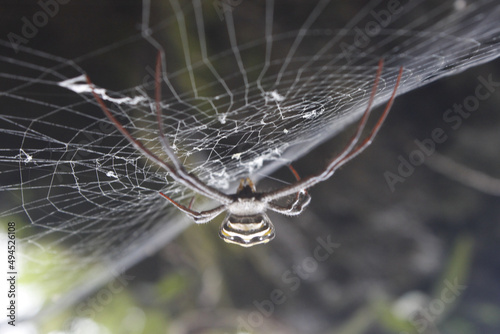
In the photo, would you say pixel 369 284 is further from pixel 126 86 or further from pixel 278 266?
pixel 126 86

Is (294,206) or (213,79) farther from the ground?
(213,79)

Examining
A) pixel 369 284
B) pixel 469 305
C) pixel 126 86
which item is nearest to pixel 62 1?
pixel 126 86
